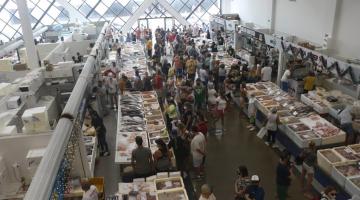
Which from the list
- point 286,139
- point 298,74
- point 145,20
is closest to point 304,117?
point 286,139

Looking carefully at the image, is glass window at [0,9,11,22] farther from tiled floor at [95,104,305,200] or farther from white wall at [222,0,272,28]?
tiled floor at [95,104,305,200]

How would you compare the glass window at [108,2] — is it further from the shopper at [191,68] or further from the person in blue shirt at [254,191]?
the person in blue shirt at [254,191]

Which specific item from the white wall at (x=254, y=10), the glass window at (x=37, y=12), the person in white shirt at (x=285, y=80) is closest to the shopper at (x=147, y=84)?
the person in white shirt at (x=285, y=80)

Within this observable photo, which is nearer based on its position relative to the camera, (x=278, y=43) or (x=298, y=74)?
(x=298, y=74)

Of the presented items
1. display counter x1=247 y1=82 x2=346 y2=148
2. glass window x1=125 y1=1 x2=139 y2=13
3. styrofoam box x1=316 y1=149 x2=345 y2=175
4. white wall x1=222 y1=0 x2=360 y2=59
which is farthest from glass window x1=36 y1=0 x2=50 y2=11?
styrofoam box x1=316 y1=149 x2=345 y2=175

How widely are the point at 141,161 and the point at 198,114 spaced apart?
286 cm

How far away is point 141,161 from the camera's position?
765 centimetres

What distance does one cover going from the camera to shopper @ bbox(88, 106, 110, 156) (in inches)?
390

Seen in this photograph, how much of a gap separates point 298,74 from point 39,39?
50.5 feet

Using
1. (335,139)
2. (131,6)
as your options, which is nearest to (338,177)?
(335,139)

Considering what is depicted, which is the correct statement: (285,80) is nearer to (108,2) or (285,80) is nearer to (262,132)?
(262,132)

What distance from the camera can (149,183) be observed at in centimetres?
734

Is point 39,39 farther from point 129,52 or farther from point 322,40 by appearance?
point 322,40

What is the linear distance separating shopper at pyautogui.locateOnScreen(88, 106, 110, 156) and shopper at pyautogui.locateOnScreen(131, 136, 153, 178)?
251 cm
